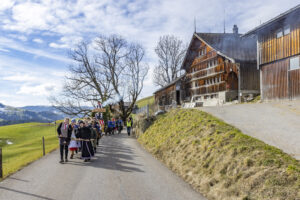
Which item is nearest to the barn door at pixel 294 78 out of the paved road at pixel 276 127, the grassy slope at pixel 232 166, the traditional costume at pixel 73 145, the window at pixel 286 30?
the window at pixel 286 30

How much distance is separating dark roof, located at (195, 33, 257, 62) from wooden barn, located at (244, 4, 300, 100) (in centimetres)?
664

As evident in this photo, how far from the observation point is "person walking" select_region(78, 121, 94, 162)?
11438 millimetres

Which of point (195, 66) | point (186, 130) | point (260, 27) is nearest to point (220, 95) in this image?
point (195, 66)

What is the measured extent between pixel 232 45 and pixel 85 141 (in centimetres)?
2360

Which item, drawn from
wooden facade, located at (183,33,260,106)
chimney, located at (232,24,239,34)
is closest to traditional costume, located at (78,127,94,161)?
wooden facade, located at (183,33,260,106)

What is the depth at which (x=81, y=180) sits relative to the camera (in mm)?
7895

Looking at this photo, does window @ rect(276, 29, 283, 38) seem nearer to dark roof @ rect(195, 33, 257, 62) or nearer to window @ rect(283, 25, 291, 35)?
window @ rect(283, 25, 291, 35)

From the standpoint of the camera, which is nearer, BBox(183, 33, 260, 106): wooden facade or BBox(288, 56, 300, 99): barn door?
BBox(288, 56, 300, 99): barn door

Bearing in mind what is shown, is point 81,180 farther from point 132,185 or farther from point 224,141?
point 224,141

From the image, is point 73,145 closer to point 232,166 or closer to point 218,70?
point 232,166

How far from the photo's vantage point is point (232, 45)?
98.3ft

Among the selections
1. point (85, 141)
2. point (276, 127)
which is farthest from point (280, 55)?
point (85, 141)

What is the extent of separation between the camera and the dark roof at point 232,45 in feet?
88.3

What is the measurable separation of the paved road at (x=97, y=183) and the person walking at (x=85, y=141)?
0.79m
